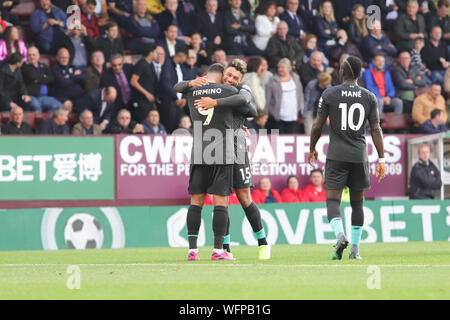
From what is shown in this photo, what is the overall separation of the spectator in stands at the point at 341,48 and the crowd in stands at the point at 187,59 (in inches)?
1.2

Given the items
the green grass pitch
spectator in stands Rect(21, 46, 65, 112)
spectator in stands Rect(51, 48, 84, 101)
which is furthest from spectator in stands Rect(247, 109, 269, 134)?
the green grass pitch

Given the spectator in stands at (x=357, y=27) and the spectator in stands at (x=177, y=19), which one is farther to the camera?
the spectator in stands at (x=357, y=27)

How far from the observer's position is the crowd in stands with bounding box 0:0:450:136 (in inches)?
751

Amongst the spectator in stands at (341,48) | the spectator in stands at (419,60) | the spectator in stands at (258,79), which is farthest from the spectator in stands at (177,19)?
the spectator in stands at (419,60)

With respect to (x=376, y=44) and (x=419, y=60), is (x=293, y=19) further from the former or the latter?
(x=419, y=60)

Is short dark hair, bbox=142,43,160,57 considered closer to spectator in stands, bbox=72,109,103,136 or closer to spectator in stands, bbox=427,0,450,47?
spectator in stands, bbox=72,109,103,136

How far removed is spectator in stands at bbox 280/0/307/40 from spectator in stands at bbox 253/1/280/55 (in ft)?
1.73

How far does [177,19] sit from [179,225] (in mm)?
5758

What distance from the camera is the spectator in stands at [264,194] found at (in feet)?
61.5

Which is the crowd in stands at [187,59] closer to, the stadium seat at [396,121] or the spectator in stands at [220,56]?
the spectator in stands at [220,56]

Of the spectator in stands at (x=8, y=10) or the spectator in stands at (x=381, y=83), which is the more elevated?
the spectator in stands at (x=8, y=10)

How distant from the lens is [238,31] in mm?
21531

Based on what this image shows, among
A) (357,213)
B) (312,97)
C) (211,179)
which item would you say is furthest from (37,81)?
(357,213)
